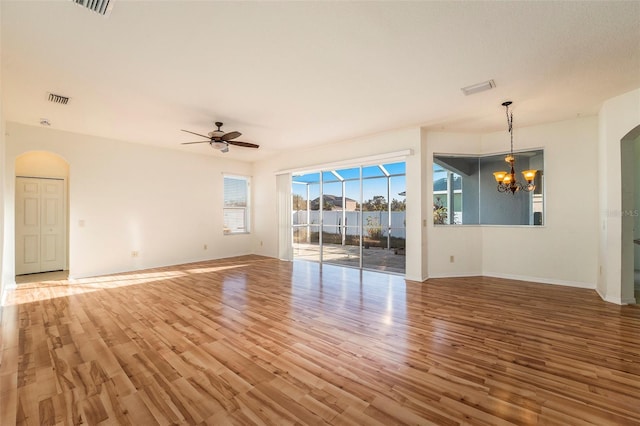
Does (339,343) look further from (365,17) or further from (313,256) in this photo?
(313,256)

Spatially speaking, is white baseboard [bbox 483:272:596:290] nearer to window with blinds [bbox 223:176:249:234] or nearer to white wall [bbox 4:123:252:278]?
window with blinds [bbox 223:176:249:234]

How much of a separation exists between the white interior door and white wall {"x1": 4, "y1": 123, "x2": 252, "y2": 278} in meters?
1.09

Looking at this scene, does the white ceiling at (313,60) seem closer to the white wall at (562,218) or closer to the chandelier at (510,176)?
the chandelier at (510,176)

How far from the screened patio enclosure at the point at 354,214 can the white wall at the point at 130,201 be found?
234 centimetres

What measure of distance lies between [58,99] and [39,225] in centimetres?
369

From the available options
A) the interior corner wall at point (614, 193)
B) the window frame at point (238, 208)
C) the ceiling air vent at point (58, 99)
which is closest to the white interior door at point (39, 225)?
the ceiling air vent at point (58, 99)

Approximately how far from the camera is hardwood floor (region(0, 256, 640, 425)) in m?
1.71

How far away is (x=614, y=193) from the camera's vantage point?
3764mm

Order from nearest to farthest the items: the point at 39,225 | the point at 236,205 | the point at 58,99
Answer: the point at 58,99 < the point at 39,225 < the point at 236,205

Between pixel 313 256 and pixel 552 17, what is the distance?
639cm

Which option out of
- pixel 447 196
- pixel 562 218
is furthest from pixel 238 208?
pixel 562 218

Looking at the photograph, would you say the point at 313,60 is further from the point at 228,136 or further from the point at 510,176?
the point at 510,176

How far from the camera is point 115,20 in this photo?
2.20 meters

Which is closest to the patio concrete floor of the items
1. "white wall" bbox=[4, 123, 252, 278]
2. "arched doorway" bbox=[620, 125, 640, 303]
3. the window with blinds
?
the window with blinds
